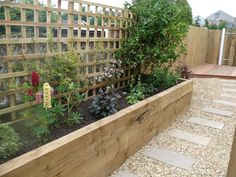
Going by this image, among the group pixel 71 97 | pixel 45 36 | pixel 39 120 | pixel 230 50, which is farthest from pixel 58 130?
pixel 230 50

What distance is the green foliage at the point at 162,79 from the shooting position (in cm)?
424

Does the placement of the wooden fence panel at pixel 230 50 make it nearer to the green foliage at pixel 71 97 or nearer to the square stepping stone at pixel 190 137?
the square stepping stone at pixel 190 137

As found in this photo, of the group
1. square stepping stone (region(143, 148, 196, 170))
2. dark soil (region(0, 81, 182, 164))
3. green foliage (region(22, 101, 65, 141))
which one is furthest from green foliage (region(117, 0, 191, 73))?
green foliage (region(22, 101, 65, 141))

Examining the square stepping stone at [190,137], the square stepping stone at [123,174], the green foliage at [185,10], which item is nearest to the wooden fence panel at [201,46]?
the green foliage at [185,10]

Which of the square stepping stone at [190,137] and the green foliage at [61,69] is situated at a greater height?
the green foliage at [61,69]

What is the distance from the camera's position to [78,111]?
2.88 m

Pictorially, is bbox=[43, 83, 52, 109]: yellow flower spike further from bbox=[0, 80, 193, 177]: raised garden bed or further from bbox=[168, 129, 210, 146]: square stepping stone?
bbox=[168, 129, 210, 146]: square stepping stone

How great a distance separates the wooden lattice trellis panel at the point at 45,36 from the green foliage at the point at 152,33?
0.49 m

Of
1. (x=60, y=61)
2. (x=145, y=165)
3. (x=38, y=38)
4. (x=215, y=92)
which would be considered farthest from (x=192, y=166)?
(x=215, y=92)

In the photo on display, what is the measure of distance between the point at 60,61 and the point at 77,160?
108 centimetres

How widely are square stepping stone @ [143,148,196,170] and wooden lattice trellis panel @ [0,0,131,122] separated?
1123 mm

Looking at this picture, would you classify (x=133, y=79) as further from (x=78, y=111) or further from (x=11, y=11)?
(x=11, y=11)

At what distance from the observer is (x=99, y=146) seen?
223 cm

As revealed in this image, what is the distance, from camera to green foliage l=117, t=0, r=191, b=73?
3.82m
